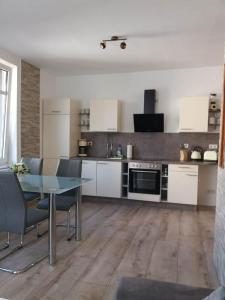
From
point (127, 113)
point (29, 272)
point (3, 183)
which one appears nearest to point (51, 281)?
point (29, 272)

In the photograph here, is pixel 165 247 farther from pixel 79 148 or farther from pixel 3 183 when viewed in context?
pixel 79 148

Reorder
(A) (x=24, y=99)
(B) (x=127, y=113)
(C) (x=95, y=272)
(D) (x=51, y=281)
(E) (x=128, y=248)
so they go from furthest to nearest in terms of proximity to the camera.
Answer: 1. (B) (x=127, y=113)
2. (A) (x=24, y=99)
3. (E) (x=128, y=248)
4. (C) (x=95, y=272)
5. (D) (x=51, y=281)

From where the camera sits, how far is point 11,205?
2494 mm

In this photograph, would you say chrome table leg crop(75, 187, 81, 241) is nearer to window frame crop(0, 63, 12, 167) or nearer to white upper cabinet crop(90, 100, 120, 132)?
→ window frame crop(0, 63, 12, 167)

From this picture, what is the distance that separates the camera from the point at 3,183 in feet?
7.96

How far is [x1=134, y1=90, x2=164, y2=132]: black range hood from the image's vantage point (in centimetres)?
513

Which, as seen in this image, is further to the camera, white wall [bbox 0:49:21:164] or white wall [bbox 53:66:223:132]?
white wall [bbox 53:66:223:132]

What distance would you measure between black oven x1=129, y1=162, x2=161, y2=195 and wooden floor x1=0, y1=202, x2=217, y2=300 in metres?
0.66

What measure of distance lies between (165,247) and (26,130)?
3194 millimetres

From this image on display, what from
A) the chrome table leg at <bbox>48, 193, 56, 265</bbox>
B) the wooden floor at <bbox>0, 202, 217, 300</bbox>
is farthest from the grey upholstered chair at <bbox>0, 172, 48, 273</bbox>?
the wooden floor at <bbox>0, 202, 217, 300</bbox>

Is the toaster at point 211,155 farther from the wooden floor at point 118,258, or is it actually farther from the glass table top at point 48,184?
the glass table top at point 48,184

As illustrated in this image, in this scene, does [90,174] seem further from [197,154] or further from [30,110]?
[197,154]

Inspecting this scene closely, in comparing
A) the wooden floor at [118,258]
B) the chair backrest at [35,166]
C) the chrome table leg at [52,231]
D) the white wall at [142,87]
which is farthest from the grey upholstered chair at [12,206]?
the white wall at [142,87]

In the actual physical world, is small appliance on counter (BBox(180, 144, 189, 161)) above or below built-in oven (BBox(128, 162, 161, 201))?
above
